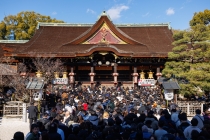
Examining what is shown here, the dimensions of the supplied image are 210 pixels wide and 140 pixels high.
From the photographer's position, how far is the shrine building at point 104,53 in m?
20.2

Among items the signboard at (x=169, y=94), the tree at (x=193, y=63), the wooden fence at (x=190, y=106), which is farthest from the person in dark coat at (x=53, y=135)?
the tree at (x=193, y=63)

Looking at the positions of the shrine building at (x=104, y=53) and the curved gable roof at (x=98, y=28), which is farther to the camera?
the curved gable roof at (x=98, y=28)

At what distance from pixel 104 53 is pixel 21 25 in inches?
878

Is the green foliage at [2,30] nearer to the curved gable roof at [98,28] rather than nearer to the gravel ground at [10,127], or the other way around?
the curved gable roof at [98,28]

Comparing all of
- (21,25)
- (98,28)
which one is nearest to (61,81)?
(98,28)

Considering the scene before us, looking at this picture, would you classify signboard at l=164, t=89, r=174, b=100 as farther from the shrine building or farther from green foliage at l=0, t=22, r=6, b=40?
green foliage at l=0, t=22, r=6, b=40

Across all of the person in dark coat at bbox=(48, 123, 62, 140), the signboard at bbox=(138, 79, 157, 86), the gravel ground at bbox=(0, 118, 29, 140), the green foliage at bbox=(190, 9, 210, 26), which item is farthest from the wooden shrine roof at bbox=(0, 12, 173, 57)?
the green foliage at bbox=(190, 9, 210, 26)

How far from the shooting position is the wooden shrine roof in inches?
794

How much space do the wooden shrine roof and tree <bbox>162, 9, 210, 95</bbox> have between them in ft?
15.8

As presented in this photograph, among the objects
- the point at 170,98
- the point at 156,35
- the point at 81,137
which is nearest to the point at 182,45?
the point at 170,98

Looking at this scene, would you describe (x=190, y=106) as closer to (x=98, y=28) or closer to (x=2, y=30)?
(x=98, y=28)

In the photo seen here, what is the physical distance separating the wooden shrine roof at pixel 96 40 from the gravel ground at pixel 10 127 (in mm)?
8761

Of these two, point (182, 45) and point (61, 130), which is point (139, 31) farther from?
point (61, 130)

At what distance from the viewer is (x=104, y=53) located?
808 inches
